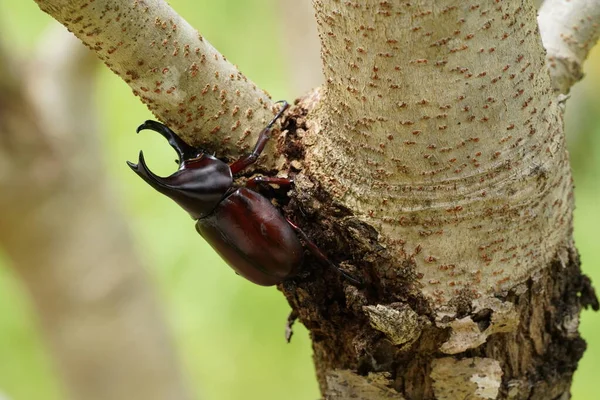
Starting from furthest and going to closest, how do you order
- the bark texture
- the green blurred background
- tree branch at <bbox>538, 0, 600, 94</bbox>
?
the green blurred background < the bark texture < tree branch at <bbox>538, 0, 600, 94</bbox>

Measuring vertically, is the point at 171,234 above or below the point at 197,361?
above

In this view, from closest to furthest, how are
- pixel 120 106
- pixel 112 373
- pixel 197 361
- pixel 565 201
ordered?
1. pixel 565 201
2. pixel 112 373
3. pixel 197 361
4. pixel 120 106

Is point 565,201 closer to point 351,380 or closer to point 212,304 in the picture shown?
point 351,380

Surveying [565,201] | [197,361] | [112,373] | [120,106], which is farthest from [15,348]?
[565,201]

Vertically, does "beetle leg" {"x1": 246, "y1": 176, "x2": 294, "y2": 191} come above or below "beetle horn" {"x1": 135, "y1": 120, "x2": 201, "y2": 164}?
below

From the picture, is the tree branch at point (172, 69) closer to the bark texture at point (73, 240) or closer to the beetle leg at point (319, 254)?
the beetle leg at point (319, 254)

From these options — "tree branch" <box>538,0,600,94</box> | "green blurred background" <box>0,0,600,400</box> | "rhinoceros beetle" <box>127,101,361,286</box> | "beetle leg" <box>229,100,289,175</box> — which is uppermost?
"green blurred background" <box>0,0,600,400</box>

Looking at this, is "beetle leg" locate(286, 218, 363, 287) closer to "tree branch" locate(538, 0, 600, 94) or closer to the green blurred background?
"tree branch" locate(538, 0, 600, 94)

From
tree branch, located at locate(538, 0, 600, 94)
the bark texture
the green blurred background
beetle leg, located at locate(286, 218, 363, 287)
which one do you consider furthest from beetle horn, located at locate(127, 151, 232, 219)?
the green blurred background
